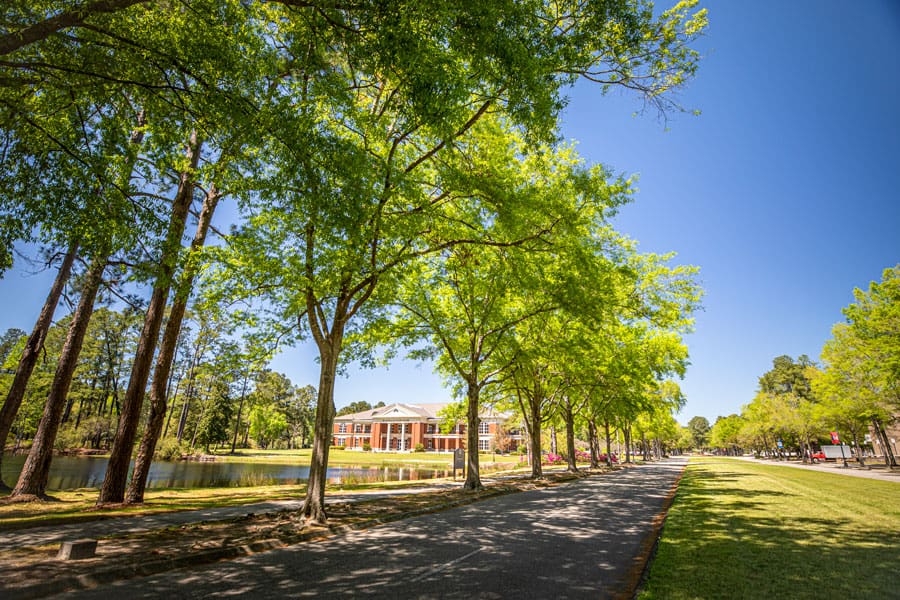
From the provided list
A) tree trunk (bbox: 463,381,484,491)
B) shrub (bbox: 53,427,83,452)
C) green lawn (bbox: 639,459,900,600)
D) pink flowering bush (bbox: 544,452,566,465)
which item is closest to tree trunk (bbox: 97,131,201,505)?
tree trunk (bbox: 463,381,484,491)

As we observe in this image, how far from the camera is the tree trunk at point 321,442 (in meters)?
10.4

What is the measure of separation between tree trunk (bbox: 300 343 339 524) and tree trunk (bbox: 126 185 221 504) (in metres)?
4.30

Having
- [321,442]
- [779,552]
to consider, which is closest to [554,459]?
[321,442]

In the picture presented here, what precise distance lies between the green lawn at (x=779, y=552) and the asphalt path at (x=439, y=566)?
781 millimetres

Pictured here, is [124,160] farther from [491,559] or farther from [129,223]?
[491,559]

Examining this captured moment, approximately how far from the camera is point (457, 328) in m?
19.9

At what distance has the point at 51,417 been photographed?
12938 millimetres

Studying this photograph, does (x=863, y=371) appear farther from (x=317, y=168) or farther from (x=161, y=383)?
(x=161, y=383)

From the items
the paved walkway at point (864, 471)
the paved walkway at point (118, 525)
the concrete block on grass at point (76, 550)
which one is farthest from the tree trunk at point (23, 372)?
the paved walkway at point (864, 471)

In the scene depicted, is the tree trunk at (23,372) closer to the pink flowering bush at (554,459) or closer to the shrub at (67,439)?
the shrub at (67,439)

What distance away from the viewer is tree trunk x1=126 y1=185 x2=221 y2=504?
1256 centimetres

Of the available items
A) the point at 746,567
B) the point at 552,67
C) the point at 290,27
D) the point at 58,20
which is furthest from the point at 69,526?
the point at 552,67

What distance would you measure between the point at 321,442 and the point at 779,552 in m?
9.71

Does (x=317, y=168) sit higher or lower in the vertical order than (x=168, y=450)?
higher
